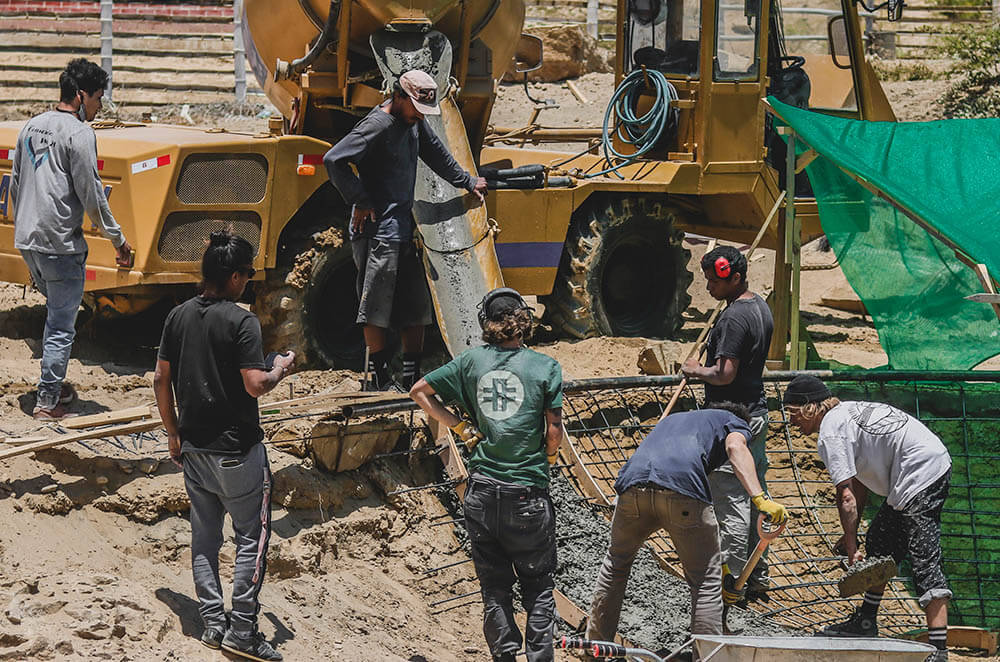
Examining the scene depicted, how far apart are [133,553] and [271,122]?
397 centimetres

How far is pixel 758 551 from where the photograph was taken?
5.54m

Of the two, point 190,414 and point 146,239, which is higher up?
point 146,239

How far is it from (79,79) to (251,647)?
310 cm

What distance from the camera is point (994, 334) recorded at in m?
7.66

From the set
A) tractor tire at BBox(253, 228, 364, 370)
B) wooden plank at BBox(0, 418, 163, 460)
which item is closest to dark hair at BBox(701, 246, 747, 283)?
wooden plank at BBox(0, 418, 163, 460)

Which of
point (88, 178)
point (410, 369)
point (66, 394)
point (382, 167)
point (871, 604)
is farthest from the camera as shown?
point (410, 369)

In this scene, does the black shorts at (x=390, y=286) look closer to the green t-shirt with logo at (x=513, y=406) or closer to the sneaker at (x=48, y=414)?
the sneaker at (x=48, y=414)

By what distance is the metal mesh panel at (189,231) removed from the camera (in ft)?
24.7

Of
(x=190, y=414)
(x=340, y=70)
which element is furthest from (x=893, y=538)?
(x=340, y=70)

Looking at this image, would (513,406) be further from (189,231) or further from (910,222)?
(910,222)

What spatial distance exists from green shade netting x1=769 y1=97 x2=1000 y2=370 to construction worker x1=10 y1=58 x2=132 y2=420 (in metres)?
3.96

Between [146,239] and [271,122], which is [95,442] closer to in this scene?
[146,239]

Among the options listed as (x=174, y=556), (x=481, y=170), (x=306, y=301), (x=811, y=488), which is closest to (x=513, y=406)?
(x=174, y=556)

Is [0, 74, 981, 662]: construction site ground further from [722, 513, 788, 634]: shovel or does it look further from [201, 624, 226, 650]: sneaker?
[722, 513, 788, 634]: shovel
